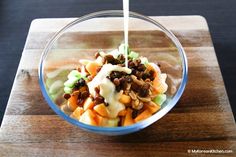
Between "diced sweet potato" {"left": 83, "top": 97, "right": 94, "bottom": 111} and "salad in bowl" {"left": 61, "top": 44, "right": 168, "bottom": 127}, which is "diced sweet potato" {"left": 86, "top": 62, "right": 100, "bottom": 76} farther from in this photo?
"diced sweet potato" {"left": 83, "top": 97, "right": 94, "bottom": 111}

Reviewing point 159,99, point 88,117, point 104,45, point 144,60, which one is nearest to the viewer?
point 88,117

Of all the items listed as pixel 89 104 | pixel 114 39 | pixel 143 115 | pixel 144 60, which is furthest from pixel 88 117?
pixel 114 39

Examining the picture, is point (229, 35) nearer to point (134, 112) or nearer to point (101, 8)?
point (101, 8)

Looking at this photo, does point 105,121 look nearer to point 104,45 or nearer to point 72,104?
point 72,104

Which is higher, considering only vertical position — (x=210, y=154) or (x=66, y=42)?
(x=66, y=42)

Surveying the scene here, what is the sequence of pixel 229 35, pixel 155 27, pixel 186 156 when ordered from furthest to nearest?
pixel 229 35 → pixel 155 27 → pixel 186 156

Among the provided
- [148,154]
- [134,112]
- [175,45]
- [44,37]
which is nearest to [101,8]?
[44,37]

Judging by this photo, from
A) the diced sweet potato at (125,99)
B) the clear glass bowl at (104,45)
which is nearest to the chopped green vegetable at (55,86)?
the clear glass bowl at (104,45)
